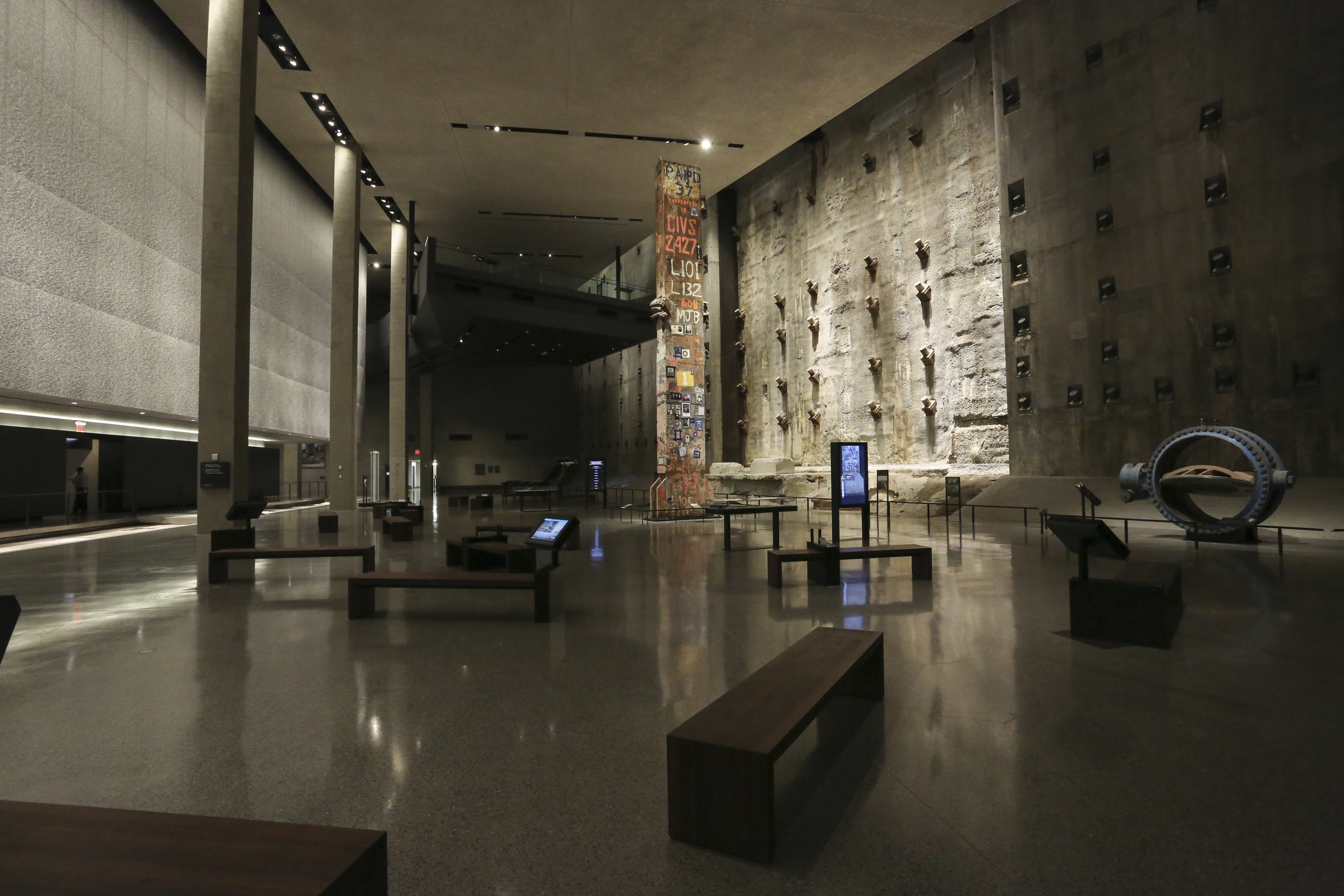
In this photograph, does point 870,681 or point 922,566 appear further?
point 922,566

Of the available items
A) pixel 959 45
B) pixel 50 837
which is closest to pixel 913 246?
pixel 959 45

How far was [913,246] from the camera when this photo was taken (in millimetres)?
19781

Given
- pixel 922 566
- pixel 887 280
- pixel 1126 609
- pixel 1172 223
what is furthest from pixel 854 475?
pixel 887 280

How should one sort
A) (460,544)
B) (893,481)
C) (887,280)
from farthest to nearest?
(887,280) → (893,481) → (460,544)

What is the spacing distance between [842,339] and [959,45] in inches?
337

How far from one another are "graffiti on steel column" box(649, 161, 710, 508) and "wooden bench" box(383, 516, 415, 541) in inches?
234

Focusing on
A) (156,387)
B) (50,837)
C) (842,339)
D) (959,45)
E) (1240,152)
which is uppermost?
(959,45)

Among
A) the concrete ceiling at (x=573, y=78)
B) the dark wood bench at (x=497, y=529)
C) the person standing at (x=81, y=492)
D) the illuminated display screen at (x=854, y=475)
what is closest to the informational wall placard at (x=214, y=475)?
the dark wood bench at (x=497, y=529)

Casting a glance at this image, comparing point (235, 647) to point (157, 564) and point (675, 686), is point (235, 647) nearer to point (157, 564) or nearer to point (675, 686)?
point (675, 686)

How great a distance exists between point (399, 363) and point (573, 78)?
1419cm

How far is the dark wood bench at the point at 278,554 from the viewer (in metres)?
7.80

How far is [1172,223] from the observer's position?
527 inches

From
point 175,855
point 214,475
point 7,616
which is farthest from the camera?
point 214,475

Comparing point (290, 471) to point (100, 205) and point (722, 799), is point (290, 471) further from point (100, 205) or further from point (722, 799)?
point (722, 799)
